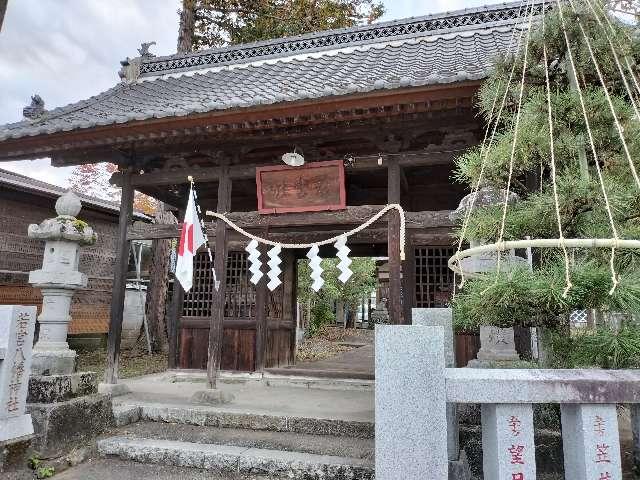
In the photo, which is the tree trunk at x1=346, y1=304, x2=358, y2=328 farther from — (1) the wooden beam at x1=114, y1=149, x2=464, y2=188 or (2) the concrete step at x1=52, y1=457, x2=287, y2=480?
(2) the concrete step at x1=52, y1=457, x2=287, y2=480

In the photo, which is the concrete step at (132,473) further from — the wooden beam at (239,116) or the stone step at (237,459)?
the wooden beam at (239,116)

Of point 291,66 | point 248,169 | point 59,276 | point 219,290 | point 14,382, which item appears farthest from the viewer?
point 291,66

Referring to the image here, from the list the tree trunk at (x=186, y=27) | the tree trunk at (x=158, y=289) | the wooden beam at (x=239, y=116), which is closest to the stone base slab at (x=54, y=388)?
the wooden beam at (x=239, y=116)

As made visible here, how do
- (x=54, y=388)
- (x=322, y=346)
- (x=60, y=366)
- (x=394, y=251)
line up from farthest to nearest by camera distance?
1. (x=322, y=346)
2. (x=394, y=251)
3. (x=60, y=366)
4. (x=54, y=388)

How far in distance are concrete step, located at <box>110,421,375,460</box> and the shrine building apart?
1345mm

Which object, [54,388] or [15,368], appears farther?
[54,388]

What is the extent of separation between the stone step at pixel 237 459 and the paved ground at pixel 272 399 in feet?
3.03

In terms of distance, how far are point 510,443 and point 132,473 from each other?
3.98 m

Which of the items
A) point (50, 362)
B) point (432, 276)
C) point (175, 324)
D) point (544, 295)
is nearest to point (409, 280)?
point (432, 276)

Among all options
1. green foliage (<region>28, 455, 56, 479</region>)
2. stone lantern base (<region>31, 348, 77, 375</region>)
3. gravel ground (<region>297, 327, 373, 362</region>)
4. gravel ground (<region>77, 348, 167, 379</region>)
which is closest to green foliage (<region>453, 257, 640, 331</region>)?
green foliage (<region>28, 455, 56, 479</region>)

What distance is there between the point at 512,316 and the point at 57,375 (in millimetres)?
4951

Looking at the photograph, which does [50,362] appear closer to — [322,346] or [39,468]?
[39,468]

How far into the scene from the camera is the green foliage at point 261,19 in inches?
601

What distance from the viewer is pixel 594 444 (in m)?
2.17
